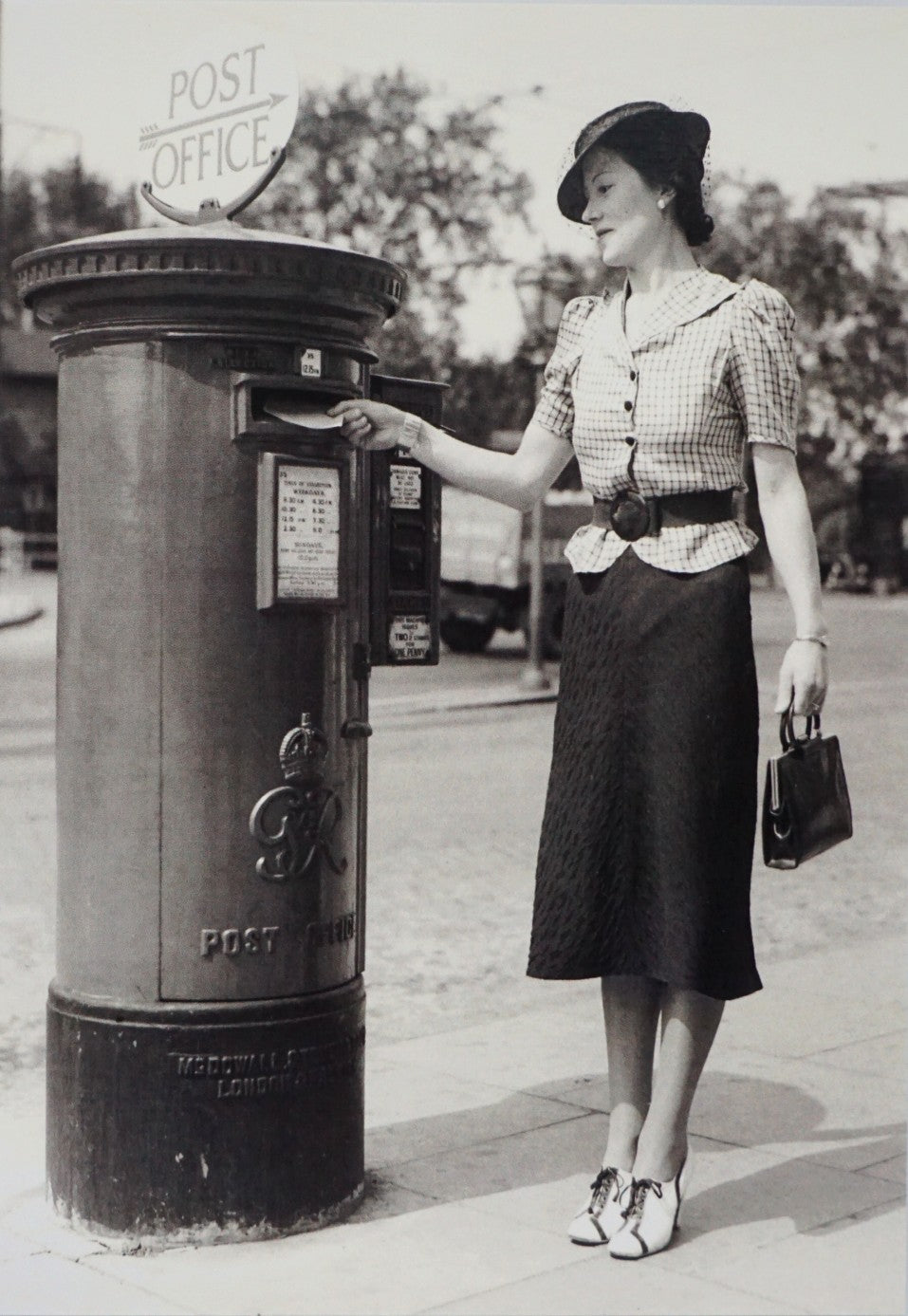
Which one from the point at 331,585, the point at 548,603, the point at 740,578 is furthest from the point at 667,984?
the point at 548,603

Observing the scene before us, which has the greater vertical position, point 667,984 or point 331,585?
point 331,585

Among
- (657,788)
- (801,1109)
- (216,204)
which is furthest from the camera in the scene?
(801,1109)

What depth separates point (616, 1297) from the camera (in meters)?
3.21

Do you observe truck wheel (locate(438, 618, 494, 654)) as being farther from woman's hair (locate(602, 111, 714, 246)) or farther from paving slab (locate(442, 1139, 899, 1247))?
woman's hair (locate(602, 111, 714, 246))

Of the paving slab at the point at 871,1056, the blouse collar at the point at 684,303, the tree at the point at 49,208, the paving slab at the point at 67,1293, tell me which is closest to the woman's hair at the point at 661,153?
the blouse collar at the point at 684,303

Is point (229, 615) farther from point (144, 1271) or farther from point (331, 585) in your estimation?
point (144, 1271)

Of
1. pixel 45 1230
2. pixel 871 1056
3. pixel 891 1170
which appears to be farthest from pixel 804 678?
pixel 871 1056

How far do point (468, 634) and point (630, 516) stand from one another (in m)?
20.2

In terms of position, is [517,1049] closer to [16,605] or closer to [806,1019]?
[806,1019]

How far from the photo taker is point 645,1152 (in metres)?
3.50

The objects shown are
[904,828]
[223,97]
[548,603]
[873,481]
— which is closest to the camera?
[223,97]

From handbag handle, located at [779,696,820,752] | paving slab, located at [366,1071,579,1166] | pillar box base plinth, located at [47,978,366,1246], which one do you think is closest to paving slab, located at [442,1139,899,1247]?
paving slab, located at [366,1071,579,1166]

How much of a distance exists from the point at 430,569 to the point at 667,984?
1.04m

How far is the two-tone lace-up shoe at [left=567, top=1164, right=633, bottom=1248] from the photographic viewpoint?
11.4ft
